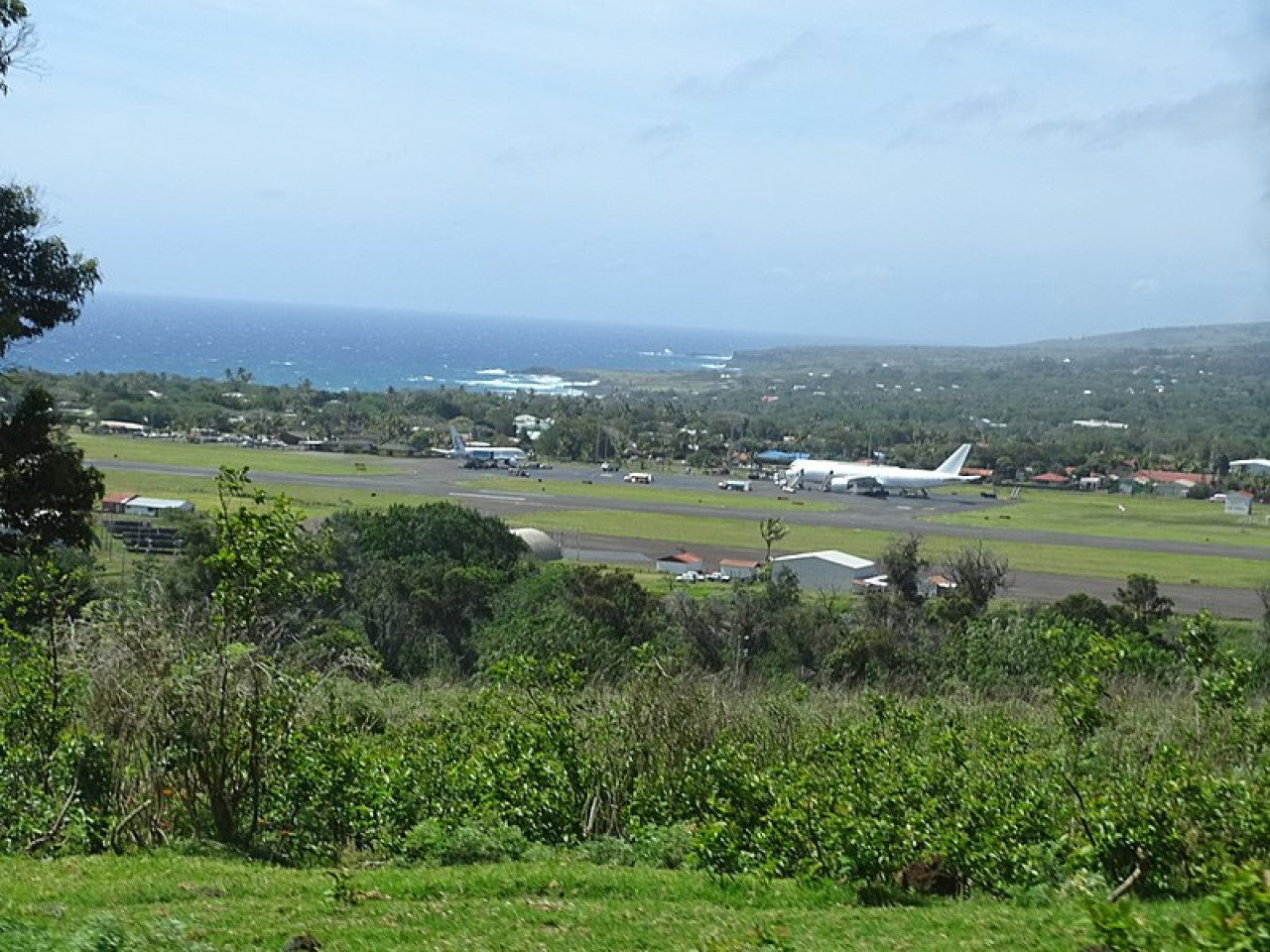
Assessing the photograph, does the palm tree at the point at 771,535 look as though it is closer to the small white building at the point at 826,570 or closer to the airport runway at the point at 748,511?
the airport runway at the point at 748,511

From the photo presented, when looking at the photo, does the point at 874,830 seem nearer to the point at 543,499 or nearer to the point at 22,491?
the point at 22,491

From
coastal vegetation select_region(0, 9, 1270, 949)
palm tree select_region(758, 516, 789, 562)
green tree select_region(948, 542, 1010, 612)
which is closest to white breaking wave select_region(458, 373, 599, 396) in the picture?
palm tree select_region(758, 516, 789, 562)

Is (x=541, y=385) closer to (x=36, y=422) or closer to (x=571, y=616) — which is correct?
(x=571, y=616)

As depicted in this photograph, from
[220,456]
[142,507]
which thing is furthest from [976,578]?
[220,456]

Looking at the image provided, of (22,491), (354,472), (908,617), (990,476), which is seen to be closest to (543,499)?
(354,472)

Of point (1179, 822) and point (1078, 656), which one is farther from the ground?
point (1078, 656)
